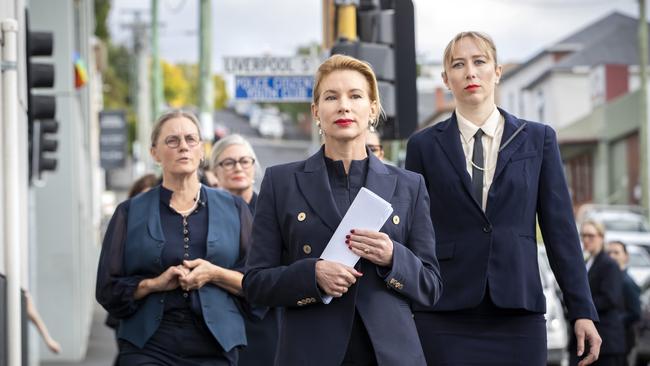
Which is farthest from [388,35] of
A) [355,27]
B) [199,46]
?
[199,46]

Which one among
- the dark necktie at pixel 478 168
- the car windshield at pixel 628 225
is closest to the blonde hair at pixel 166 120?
the dark necktie at pixel 478 168

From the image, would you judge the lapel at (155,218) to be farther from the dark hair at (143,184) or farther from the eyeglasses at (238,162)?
the dark hair at (143,184)

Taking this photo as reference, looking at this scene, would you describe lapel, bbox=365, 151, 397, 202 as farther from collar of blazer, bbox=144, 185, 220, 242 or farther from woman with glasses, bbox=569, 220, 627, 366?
woman with glasses, bbox=569, 220, 627, 366

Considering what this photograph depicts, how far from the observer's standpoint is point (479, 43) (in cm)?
598

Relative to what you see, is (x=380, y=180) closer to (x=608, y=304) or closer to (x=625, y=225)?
(x=608, y=304)

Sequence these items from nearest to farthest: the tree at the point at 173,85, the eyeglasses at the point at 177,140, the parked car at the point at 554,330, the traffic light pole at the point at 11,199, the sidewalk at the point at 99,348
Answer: the traffic light pole at the point at 11,199, the eyeglasses at the point at 177,140, the parked car at the point at 554,330, the sidewalk at the point at 99,348, the tree at the point at 173,85

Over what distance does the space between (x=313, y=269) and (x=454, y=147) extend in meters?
1.50

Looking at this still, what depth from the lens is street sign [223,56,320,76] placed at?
17172mm

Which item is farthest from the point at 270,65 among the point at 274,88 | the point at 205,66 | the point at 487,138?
the point at 487,138

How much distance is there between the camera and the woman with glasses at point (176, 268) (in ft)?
21.9

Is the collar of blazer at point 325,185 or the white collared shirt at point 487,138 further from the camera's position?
the white collared shirt at point 487,138

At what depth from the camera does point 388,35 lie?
42.4ft

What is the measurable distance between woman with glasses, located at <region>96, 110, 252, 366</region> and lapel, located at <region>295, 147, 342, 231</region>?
1.76 meters

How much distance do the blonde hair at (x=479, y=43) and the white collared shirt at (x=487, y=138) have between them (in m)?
0.25
